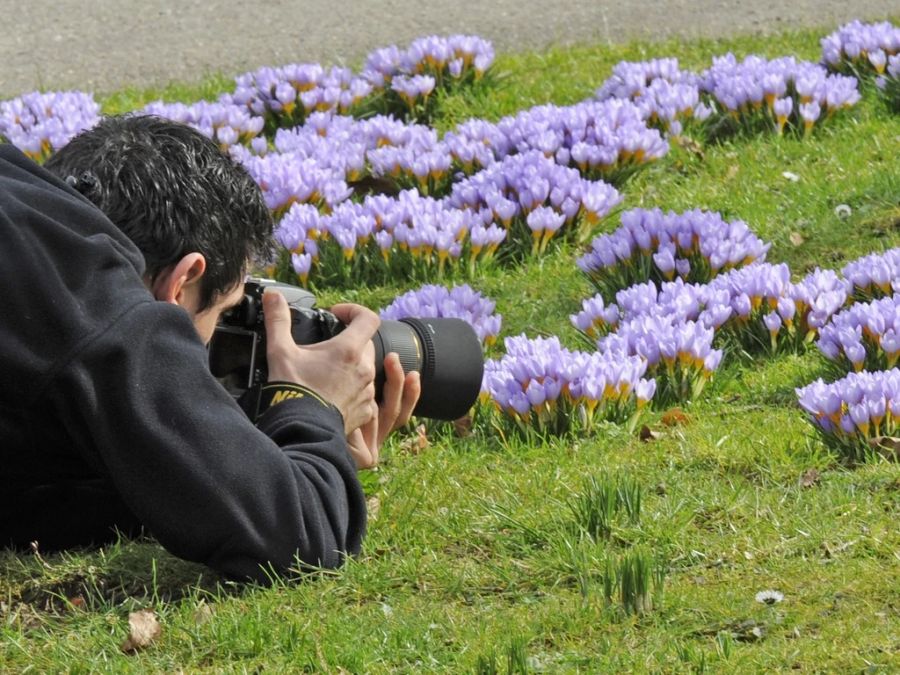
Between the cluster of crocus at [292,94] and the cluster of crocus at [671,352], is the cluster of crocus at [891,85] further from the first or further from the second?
the cluster of crocus at [671,352]

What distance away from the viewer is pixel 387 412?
354cm

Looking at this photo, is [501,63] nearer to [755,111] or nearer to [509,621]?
[755,111]

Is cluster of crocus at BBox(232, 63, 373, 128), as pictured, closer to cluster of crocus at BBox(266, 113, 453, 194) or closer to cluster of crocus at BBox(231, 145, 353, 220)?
cluster of crocus at BBox(266, 113, 453, 194)

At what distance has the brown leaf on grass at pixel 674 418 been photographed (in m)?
4.18

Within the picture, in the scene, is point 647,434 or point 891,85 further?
point 891,85

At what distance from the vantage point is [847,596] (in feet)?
9.88

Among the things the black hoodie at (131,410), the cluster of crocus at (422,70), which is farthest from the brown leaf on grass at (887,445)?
the cluster of crocus at (422,70)

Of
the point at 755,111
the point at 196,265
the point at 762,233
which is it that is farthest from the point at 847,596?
the point at 755,111

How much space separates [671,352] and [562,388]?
1.31 feet

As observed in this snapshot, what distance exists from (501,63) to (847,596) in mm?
5042

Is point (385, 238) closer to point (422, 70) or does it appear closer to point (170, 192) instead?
point (422, 70)

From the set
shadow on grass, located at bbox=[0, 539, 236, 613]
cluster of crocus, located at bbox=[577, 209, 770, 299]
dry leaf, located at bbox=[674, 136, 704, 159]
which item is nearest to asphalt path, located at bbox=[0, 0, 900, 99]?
dry leaf, located at bbox=[674, 136, 704, 159]

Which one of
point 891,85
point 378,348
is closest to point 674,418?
point 378,348

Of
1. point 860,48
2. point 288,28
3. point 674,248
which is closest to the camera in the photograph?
point 674,248
